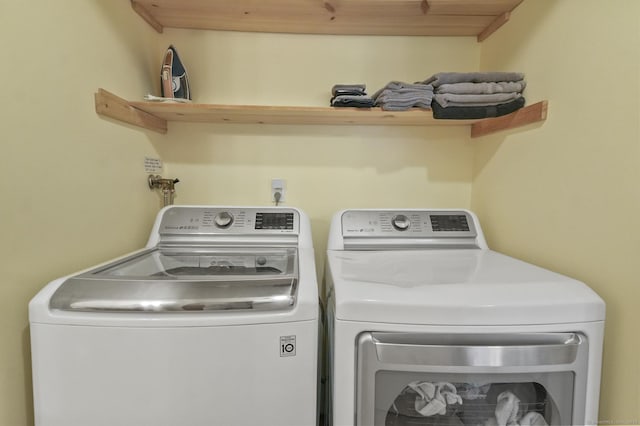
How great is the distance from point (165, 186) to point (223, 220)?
0.41 meters

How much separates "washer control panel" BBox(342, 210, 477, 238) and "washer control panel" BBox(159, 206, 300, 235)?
0.25m

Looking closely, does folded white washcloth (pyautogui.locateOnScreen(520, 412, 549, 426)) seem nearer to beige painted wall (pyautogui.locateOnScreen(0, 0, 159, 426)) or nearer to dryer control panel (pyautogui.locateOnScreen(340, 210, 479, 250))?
dryer control panel (pyautogui.locateOnScreen(340, 210, 479, 250))

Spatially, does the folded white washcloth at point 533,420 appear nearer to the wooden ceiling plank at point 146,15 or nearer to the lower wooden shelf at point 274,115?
the lower wooden shelf at point 274,115

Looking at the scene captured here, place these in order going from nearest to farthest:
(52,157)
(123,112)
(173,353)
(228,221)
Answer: (173,353) → (52,157) → (123,112) → (228,221)

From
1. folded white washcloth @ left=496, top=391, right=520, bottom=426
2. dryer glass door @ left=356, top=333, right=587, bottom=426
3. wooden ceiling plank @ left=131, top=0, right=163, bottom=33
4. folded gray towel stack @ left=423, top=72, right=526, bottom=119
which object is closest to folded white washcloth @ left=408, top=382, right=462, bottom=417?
dryer glass door @ left=356, top=333, right=587, bottom=426

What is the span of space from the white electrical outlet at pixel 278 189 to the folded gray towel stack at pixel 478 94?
79cm

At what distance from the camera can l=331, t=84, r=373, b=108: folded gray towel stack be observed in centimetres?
132

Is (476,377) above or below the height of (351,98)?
below

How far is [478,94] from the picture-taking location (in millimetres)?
1278

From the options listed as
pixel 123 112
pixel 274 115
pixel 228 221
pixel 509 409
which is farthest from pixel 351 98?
pixel 509 409

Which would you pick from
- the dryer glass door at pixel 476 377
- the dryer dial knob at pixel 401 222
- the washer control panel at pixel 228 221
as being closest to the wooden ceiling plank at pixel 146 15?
the washer control panel at pixel 228 221

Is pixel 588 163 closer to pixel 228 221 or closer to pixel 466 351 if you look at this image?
pixel 466 351

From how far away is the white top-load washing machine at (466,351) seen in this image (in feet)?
2.57

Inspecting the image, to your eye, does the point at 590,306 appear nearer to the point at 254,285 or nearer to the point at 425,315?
the point at 425,315
